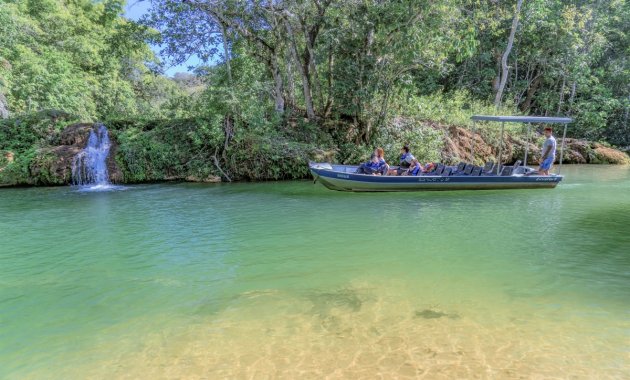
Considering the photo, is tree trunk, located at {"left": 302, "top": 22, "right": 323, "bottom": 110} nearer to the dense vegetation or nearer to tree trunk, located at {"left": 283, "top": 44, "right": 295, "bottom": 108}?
the dense vegetation

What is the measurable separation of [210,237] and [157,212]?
→ 319 cm

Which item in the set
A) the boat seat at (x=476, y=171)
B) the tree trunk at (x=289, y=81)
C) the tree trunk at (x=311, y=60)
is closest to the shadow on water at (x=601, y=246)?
the boat seat at (x=476, y=171)

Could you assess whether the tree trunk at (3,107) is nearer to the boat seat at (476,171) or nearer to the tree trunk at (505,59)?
the boat seat at (476,171)

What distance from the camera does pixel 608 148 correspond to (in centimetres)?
2770

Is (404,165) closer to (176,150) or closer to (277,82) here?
(277,82)

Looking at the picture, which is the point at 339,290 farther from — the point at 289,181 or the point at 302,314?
the point at 289,181

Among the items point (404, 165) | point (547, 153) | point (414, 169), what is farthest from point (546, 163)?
point (404, 165)

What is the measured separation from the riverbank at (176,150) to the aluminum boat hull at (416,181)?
2299 mm

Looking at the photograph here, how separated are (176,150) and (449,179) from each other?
34.5 feet

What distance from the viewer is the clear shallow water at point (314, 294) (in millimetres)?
4266

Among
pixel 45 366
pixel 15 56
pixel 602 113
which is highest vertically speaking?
pixel 15 56

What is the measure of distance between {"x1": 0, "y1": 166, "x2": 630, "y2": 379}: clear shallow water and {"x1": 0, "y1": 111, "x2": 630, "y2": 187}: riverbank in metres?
6.18

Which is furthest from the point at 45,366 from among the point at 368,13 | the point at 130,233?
the point at 368,13

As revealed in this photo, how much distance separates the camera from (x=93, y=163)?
657 inches
